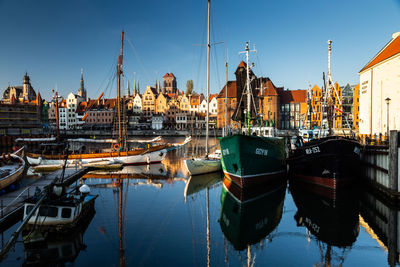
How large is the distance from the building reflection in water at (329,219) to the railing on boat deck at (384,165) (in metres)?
2.07

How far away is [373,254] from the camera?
11922 mm

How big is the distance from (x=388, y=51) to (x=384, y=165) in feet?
81.9

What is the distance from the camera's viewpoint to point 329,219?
1619 cm

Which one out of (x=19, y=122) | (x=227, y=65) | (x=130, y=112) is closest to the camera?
(x=227, y=65)

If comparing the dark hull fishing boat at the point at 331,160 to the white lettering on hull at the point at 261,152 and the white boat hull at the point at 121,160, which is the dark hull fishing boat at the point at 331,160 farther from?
the white boat hull at the point at 121,160

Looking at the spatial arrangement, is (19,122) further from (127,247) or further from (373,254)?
(373,254)

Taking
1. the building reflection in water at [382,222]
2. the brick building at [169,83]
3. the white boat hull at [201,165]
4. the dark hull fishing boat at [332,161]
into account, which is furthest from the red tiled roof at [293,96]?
the brick building at [169,83]

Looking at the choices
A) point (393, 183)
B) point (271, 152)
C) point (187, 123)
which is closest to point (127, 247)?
point (271, 152)

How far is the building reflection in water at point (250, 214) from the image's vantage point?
1346 cm

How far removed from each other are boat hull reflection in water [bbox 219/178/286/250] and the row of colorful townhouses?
53.5 feet

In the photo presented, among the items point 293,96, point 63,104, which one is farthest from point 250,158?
point 63,104

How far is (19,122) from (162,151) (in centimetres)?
6614

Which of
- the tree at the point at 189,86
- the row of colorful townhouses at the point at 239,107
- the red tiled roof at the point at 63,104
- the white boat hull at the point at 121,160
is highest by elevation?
the tree at the point at 189,86

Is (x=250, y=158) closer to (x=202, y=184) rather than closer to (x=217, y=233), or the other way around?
(x=202, y=184)
